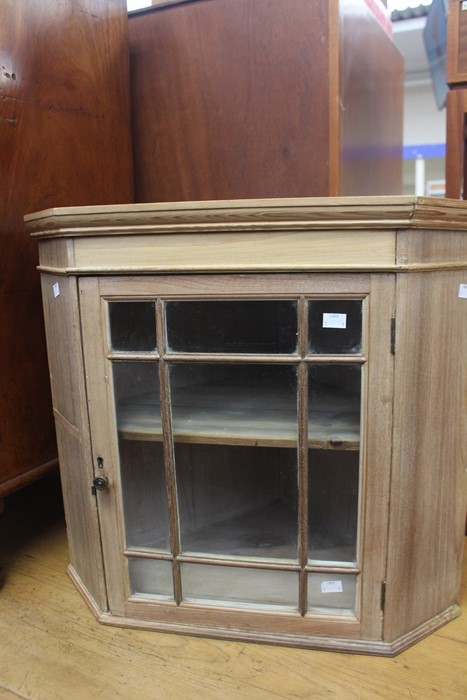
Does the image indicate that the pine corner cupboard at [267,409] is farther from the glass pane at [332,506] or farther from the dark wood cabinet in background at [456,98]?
the dark wood cabinet in background at [456,98]

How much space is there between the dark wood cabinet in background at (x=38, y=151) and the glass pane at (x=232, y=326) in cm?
41

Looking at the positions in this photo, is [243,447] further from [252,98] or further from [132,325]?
[252,98]

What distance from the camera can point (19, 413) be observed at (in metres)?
1.17

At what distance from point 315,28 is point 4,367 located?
3.12ft

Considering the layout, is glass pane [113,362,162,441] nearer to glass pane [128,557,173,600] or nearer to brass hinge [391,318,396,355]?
glass pane [128,557,173,600]

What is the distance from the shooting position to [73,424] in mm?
1041

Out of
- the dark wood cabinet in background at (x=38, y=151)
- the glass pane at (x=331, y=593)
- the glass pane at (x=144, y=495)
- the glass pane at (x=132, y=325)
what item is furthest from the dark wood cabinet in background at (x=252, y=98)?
the glass pane at (x=331, y=593)

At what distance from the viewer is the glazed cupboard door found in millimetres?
893

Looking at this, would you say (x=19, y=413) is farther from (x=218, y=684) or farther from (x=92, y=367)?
(x=218, y=684)

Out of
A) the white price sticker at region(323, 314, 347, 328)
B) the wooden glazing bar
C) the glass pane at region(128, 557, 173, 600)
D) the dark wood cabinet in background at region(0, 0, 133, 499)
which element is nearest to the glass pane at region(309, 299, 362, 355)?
the white price sticker at region(323, 314, 347, 328)

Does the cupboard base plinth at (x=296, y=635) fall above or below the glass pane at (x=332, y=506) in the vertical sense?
below

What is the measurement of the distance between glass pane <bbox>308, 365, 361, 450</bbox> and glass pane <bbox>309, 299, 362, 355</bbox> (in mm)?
31

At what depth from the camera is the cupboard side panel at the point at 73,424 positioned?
988 millimetres

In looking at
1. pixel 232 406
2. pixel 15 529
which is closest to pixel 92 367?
pixel 232 406
